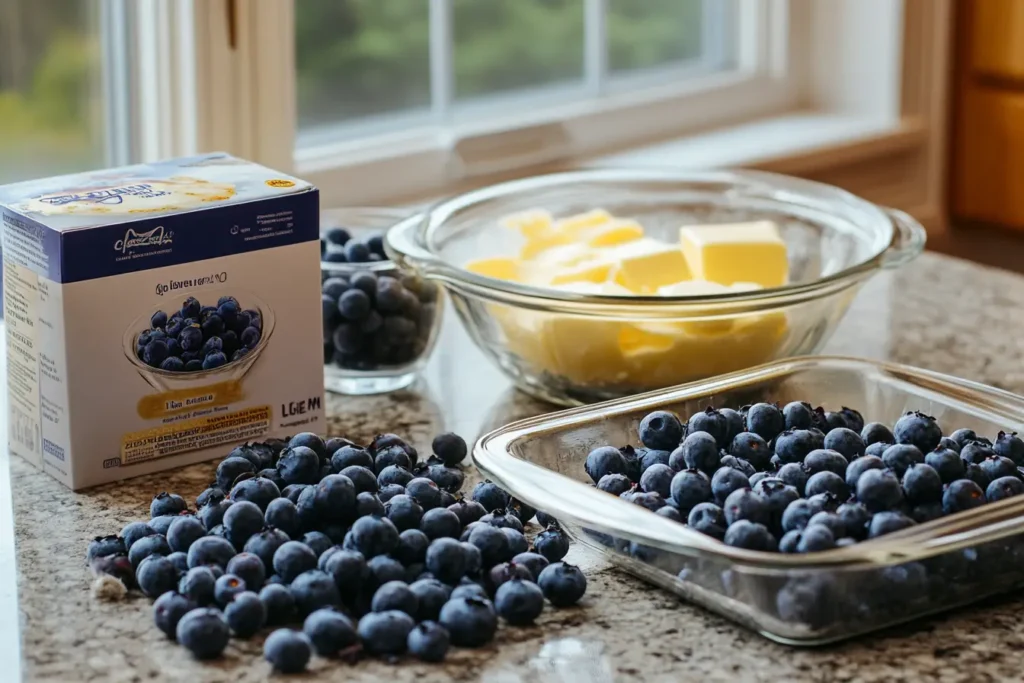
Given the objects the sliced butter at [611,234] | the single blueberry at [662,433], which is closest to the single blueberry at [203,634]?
the single blueberry at [662,433]

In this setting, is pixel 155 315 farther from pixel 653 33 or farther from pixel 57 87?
pixel 653 33

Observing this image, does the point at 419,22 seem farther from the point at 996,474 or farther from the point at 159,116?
the point at 996,474

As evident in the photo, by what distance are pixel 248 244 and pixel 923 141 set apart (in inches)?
63.1

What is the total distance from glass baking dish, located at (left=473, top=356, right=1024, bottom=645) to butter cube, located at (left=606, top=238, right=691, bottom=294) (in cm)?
26

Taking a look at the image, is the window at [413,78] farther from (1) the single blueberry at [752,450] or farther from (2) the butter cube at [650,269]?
(1) the single blueberry at [752,450]

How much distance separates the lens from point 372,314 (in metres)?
1.28

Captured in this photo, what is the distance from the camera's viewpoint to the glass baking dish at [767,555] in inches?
31.8

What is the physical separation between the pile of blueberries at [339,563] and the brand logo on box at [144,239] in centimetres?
18

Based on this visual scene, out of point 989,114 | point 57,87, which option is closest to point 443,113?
point 57,87

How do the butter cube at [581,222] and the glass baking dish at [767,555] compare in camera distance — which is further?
the butter cube at [581,222]

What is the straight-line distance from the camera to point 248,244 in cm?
110

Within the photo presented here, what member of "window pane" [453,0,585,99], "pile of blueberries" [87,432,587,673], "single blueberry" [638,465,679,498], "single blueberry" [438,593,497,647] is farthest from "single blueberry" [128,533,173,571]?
"window pane" [453,0,585,99]

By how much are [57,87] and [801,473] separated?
41.9 inches

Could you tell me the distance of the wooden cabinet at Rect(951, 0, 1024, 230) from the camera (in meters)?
2.31
